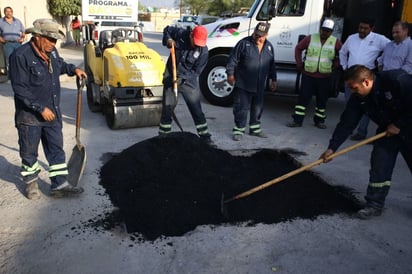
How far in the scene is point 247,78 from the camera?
5957 mm

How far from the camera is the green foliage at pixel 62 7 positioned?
19344mm

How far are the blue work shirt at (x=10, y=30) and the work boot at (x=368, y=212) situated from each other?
29.0 feet

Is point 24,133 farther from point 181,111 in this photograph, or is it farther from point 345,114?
point 181,111

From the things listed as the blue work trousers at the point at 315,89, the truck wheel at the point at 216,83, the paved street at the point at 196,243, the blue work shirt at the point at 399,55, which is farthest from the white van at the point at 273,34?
the paved street at the point at 196,243

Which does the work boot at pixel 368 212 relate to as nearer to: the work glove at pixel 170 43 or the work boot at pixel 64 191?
the work boot at pixel 64 191

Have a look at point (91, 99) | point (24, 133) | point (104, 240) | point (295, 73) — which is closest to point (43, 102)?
point (24, 133)

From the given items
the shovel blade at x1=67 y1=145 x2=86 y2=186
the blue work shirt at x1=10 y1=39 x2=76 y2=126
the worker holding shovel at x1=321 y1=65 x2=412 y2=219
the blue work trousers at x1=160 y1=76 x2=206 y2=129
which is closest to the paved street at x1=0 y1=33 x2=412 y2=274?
the shovel blade at x1=67 y1=145 x2=86 y2=186

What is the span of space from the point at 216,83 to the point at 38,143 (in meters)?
4.81

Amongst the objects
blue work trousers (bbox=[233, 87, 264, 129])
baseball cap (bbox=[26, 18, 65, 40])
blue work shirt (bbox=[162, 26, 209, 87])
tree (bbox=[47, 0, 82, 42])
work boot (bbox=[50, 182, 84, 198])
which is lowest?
work boot (bbox=[50, 182, 84, 198])

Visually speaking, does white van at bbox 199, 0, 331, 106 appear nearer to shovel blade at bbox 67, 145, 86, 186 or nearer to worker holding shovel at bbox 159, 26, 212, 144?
worker holding shovel at bbox 159, 26, 212, 144

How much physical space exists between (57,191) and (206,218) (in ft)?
5.24

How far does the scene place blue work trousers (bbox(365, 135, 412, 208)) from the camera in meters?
3.68

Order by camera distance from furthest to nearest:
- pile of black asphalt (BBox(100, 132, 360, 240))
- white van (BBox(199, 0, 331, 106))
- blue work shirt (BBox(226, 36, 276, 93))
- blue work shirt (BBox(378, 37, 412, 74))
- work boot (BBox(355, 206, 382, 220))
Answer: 1. white van (BBox(199, 0, 331, 106))
2. blue work shirt (BBox(226, 36, 276, 93))
3. blue work shirt (BBox(378, 37, 412, 74))
4. work boot (BBox(355, 206, 382, 220))
5. pile of black asphalt (BBox(100, 132, 360, 240))

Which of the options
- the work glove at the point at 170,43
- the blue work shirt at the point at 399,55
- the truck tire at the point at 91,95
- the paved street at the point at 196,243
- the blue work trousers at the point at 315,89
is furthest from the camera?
the truck tire at the point at 91,95
